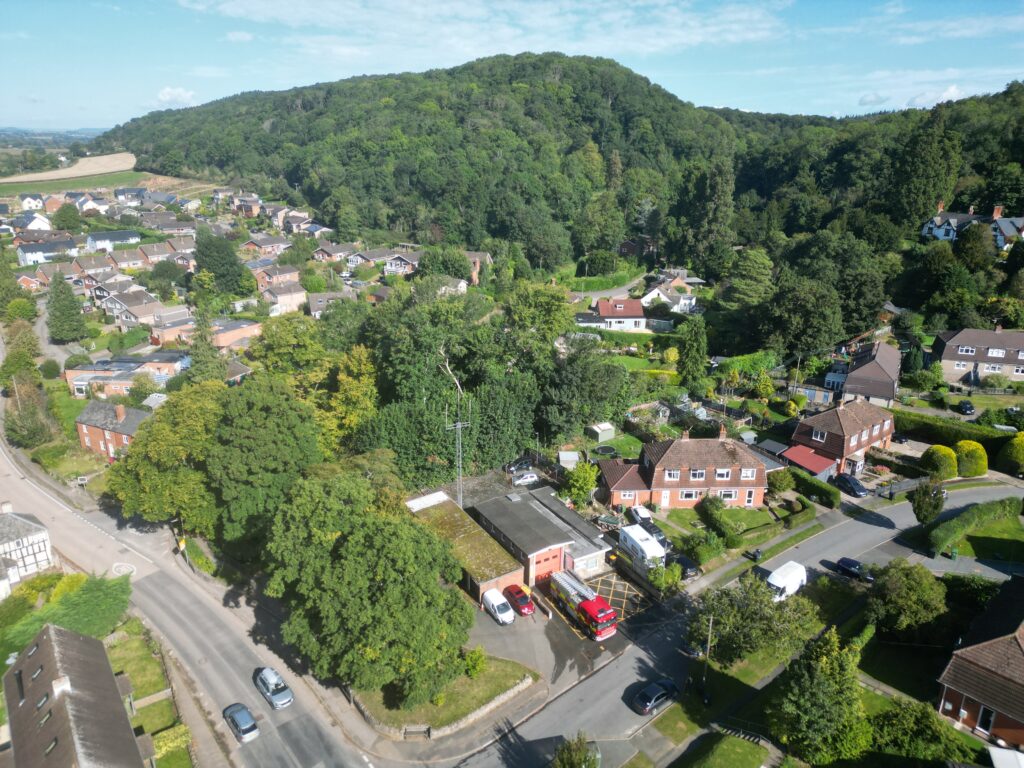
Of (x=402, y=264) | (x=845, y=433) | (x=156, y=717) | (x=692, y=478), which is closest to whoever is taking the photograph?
(x=156, y=717)

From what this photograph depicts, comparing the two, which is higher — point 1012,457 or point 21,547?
point 1012,457

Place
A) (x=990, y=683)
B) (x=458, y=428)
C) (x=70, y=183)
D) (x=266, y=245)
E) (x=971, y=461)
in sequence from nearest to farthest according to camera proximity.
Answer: (x=990, y=683) < (x=458, y=428) < (x=971, y=461) < (x=266, y=245) < (x=70, y=183)

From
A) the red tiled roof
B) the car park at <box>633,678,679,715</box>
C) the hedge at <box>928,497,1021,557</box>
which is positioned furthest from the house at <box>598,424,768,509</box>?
the car park at <box>633,678,679,715</box>

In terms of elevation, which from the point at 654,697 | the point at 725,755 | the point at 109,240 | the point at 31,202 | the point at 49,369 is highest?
the point at 31,202

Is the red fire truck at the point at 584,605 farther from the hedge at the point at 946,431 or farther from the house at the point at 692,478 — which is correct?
the hedge at the point at 946,431

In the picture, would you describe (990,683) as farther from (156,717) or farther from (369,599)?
(156,717)

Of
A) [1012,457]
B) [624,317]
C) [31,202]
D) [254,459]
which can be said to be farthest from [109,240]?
[1012,457]

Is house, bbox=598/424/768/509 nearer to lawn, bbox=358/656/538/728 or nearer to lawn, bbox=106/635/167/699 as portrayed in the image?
lawn, bbox=358/656/538/728
